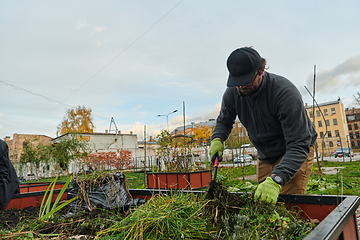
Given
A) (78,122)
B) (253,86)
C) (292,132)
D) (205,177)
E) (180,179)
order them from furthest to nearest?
(78,122)
(205,177)
(180,179)
(253,86)
(292,132)

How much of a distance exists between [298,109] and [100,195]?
1954 millimetres

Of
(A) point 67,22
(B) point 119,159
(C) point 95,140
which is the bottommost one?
(B) point 119,159

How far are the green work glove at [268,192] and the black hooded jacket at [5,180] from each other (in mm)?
2773

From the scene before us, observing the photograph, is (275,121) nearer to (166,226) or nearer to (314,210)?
(314,210)

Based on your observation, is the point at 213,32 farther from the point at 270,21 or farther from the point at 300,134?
the point at 300,134

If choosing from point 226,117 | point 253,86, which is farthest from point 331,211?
point 226,117

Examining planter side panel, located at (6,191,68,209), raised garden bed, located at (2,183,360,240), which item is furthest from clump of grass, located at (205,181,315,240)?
planter side panel, located at (6,191,68,209)

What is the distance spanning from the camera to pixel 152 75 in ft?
38.3

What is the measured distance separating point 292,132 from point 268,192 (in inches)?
21.5

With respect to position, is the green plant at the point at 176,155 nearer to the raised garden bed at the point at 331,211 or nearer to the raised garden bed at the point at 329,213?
the raised garden bed at the point at 329,213

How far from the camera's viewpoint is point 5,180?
8.50 feet

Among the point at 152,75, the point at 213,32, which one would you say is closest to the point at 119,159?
the point at 152,75

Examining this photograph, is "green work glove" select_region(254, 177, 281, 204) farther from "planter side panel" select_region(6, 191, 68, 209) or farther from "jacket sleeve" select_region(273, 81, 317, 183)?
"planter side panel" select_region(6, 191, 68, 209)

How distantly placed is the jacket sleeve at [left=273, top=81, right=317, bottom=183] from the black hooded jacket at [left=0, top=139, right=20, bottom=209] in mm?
2910
